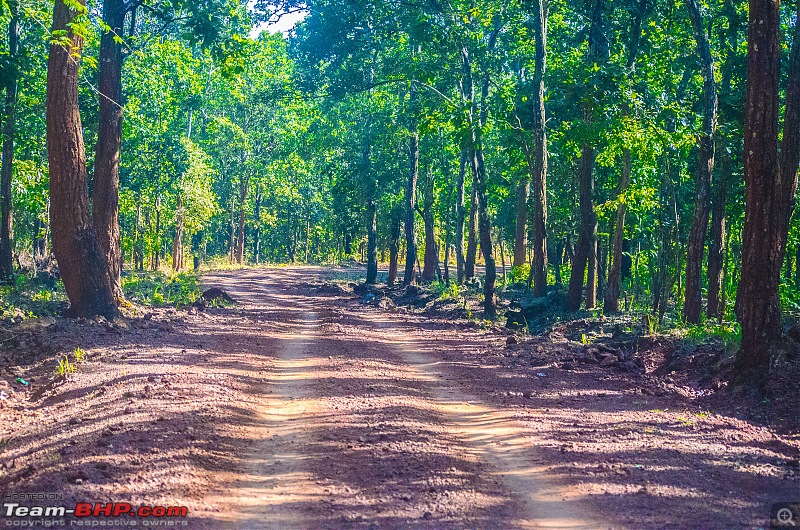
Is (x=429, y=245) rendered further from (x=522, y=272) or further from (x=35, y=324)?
(x=35, y=324)

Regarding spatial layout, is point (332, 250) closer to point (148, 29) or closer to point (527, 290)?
point (148, 29)

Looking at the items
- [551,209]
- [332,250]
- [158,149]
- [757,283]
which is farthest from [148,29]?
[332,250]

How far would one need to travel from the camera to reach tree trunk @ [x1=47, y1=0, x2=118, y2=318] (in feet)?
49.2

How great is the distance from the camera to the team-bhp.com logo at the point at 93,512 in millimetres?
5633

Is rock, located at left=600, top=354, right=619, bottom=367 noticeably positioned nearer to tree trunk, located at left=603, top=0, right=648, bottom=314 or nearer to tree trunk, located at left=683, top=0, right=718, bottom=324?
tree trunk, located at left=683, top=0, right=718, bottom=324

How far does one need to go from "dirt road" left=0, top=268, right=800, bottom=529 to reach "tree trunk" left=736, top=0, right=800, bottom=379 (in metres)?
1.55

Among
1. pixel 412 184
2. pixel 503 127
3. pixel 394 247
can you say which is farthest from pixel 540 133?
pixel 394 247

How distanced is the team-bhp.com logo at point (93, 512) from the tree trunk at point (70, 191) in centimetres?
1029

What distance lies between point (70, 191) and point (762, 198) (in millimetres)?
12688

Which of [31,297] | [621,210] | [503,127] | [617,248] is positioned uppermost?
[503,127]

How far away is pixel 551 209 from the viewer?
27.5 m

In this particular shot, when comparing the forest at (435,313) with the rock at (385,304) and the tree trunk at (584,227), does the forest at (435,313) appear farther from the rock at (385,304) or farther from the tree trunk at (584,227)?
the rock at (385,304)

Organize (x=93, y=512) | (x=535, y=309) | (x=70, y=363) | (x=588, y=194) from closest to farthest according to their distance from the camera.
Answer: (x=93, y=512) < (x=70, y=363) < (x=588, y=194) < (x=535, y=309)

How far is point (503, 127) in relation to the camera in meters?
23.5
